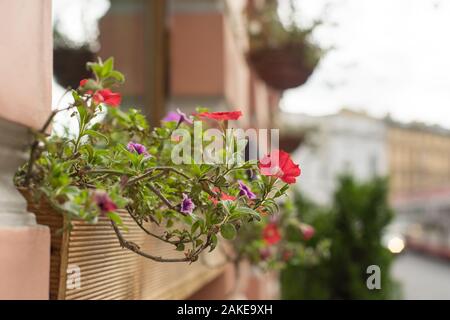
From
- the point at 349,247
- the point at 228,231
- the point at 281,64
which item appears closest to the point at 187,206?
the point at 228,231

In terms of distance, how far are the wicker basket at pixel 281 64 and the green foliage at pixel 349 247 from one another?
136 centimetres

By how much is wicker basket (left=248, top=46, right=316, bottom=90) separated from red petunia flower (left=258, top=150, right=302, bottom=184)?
3.76m

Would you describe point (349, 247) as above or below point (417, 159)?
below

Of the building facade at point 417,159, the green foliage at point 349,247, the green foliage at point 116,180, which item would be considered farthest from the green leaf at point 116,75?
the building facade at point 417,159

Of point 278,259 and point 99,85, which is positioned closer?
point 99,85

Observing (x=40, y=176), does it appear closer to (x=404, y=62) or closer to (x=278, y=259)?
(x=278, y=259)

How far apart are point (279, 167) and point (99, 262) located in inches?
19.3

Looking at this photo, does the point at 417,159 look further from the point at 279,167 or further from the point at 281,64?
the point at 279,167

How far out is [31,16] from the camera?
3.19ft

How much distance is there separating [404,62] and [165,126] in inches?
180

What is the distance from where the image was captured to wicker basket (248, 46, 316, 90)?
4746 mm

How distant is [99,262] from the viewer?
51.6 inches

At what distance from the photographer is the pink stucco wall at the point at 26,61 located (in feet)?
2.94
